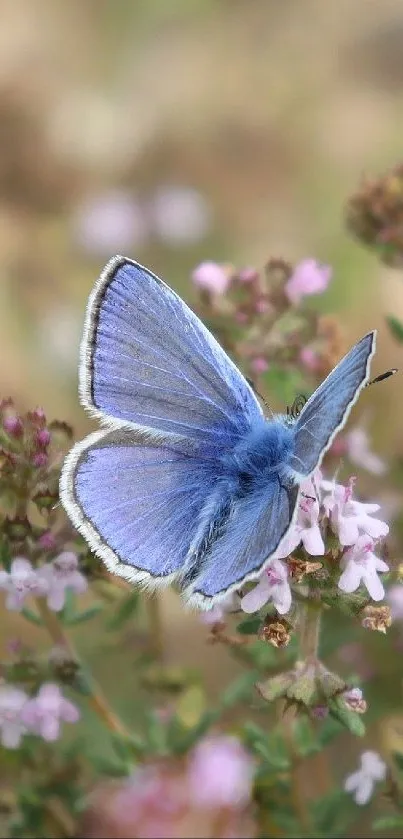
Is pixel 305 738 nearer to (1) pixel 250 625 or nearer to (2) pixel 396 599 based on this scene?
(2) pixel 396 599

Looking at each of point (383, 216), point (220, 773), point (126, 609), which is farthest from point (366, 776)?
point (383, 216)

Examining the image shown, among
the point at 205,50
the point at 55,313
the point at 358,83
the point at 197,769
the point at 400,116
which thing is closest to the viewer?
the point at 197,769

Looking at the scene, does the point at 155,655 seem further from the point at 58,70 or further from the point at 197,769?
the point at 58,70

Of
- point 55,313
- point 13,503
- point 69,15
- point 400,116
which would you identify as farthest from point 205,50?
point 13,503

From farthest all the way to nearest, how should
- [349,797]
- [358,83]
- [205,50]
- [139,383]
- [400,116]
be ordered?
[205,50], [358,83], [400,116], [349,797], [139,383]

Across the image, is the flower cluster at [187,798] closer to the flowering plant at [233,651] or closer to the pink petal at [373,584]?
the flowering plant at [233,651]

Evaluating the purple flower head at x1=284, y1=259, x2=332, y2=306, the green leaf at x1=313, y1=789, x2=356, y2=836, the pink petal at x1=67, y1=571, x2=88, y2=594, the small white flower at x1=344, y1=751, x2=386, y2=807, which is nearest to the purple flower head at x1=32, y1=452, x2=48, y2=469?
the pink petal at x1=67, y1=571, x2=88, y2=594

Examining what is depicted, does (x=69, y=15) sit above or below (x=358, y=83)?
above
